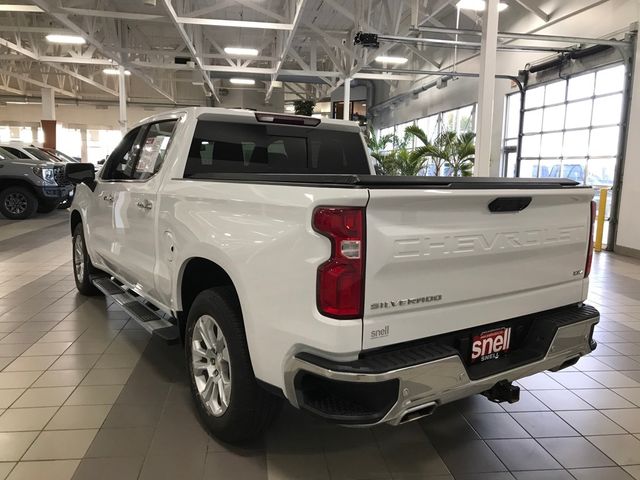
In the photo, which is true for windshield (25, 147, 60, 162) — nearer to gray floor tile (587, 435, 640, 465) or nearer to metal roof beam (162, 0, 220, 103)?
metal roof beam (162, 0, 220, 103)

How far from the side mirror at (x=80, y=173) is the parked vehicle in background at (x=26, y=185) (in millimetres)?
8524

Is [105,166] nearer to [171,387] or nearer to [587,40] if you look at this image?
[171,387]

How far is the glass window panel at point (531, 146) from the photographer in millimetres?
12391

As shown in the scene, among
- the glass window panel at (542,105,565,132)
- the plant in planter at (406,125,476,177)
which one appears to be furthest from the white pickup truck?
the glass window panel at (542,105,565,132)

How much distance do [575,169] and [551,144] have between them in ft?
3.31

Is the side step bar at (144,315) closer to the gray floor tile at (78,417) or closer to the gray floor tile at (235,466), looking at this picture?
the gray floor tile at (78,417)

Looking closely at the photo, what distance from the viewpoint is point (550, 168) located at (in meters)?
12.0

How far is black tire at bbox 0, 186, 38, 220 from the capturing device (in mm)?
12148

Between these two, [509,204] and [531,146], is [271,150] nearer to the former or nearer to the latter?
[509,204]

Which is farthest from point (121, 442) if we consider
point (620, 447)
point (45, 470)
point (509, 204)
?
point (620, 447)

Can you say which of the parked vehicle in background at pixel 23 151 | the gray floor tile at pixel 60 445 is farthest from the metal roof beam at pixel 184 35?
the gray floor tile at pixel 60 445

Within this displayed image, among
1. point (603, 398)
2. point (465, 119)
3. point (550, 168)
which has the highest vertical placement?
point (465, 119)

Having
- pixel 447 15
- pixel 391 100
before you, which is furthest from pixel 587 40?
pixel 391 100

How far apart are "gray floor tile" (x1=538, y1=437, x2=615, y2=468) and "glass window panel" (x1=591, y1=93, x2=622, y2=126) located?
8.65 meters
